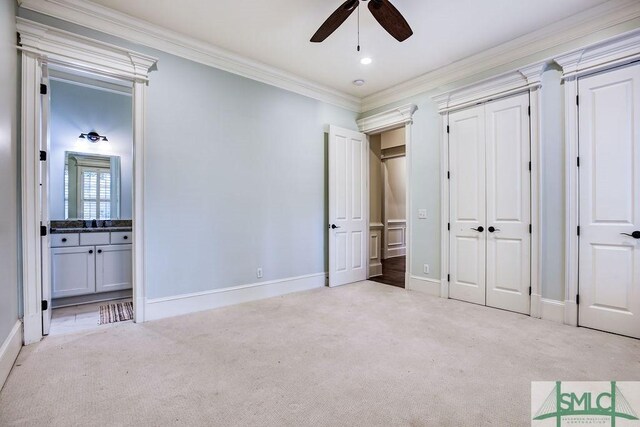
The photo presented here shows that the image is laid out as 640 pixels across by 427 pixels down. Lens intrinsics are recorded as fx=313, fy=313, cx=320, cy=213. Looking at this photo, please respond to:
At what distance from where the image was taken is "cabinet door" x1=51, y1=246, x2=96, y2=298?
362cm

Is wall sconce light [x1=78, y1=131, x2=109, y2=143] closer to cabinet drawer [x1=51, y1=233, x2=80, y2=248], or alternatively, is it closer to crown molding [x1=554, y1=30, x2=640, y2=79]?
cabinet drawer [x1=51, y1=233, x2=80, y2=248]

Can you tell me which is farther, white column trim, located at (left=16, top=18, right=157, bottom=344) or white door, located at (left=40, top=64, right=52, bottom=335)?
white door, located at (left=40, top=64, right=52, bottom=335)

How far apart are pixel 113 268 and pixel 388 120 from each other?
165 inches

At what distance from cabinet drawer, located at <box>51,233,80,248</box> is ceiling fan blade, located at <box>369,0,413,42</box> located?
13.2ft

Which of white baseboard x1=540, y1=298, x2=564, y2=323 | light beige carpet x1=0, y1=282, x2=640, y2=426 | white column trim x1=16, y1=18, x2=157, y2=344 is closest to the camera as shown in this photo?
light beige carpet x1=0, y1=282, x2=640, y2=426

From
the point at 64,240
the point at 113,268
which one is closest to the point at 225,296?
the point at 113,268

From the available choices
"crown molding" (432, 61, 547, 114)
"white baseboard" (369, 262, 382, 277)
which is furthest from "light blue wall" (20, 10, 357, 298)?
"crown molding" (432, 61, 547, 114)

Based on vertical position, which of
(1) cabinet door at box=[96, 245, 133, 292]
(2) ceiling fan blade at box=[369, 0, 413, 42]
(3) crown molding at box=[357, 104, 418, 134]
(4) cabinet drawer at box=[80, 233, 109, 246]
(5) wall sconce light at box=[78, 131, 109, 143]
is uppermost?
(2) ceiling fan blade at box=[369, 0, 413, 42]

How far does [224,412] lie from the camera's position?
5.48 feet

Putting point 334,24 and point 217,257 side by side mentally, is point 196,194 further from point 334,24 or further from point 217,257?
point 334,24

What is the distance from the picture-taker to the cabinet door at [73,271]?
3.62 m

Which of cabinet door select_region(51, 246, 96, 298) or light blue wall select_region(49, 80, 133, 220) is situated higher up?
light blue wall select_region(49, 80, 133, 220)

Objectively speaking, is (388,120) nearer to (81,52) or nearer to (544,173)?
(544,173)

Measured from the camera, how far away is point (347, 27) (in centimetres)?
304
